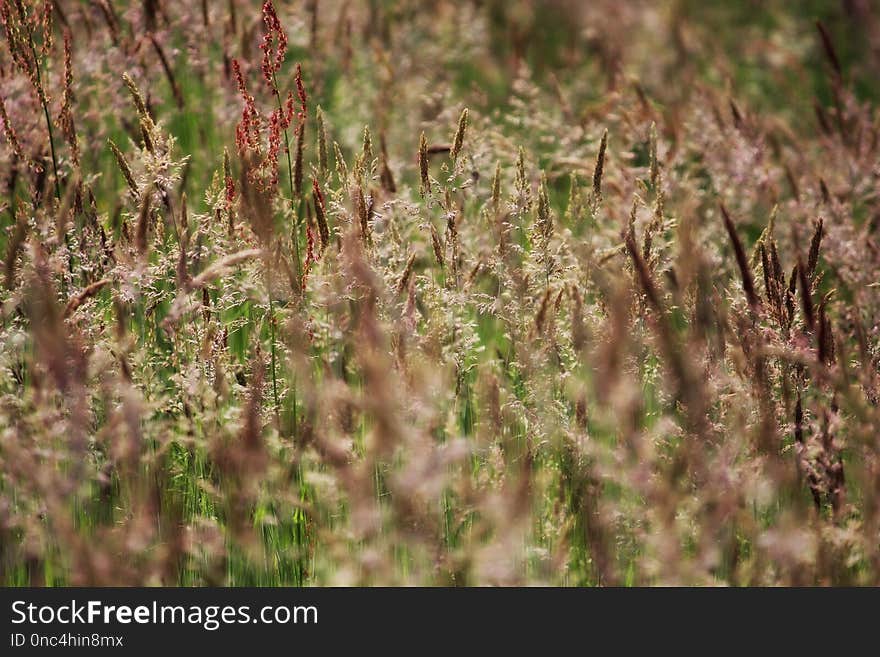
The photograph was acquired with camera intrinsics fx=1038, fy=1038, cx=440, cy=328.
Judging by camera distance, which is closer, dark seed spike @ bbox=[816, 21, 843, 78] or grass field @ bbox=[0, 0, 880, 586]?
grass field @ bbox=[0, 0, 880, 586]

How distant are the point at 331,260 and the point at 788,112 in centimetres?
366

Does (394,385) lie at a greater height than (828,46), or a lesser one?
lesser

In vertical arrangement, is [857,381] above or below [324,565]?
→ above

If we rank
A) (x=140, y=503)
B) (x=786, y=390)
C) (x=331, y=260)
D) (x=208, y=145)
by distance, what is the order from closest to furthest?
(x=140, y=503) < (x=786, y=390) < (x=331, y=260) < (x=208, y=145)

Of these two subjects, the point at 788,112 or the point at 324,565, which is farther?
the point at 788,112

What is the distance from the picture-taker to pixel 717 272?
10.2 feet

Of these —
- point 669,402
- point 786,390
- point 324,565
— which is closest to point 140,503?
point 324,565

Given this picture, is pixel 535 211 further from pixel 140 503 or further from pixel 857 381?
pixel 140 503

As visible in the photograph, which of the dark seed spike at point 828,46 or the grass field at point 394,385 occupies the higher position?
the dark seed spike at point 828,46

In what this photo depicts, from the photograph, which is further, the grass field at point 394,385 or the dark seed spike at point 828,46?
the dark seed spike at point 828,46

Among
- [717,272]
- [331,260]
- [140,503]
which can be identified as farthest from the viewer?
[717,272]

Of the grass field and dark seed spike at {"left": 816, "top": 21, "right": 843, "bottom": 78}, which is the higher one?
dark seed spike at {"left": 816, "top": 21, "right": 843, "bottom": 78}

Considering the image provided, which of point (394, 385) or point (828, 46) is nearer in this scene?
point (394, 385)

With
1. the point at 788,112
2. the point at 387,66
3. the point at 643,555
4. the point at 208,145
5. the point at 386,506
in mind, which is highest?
the point at 788,112
